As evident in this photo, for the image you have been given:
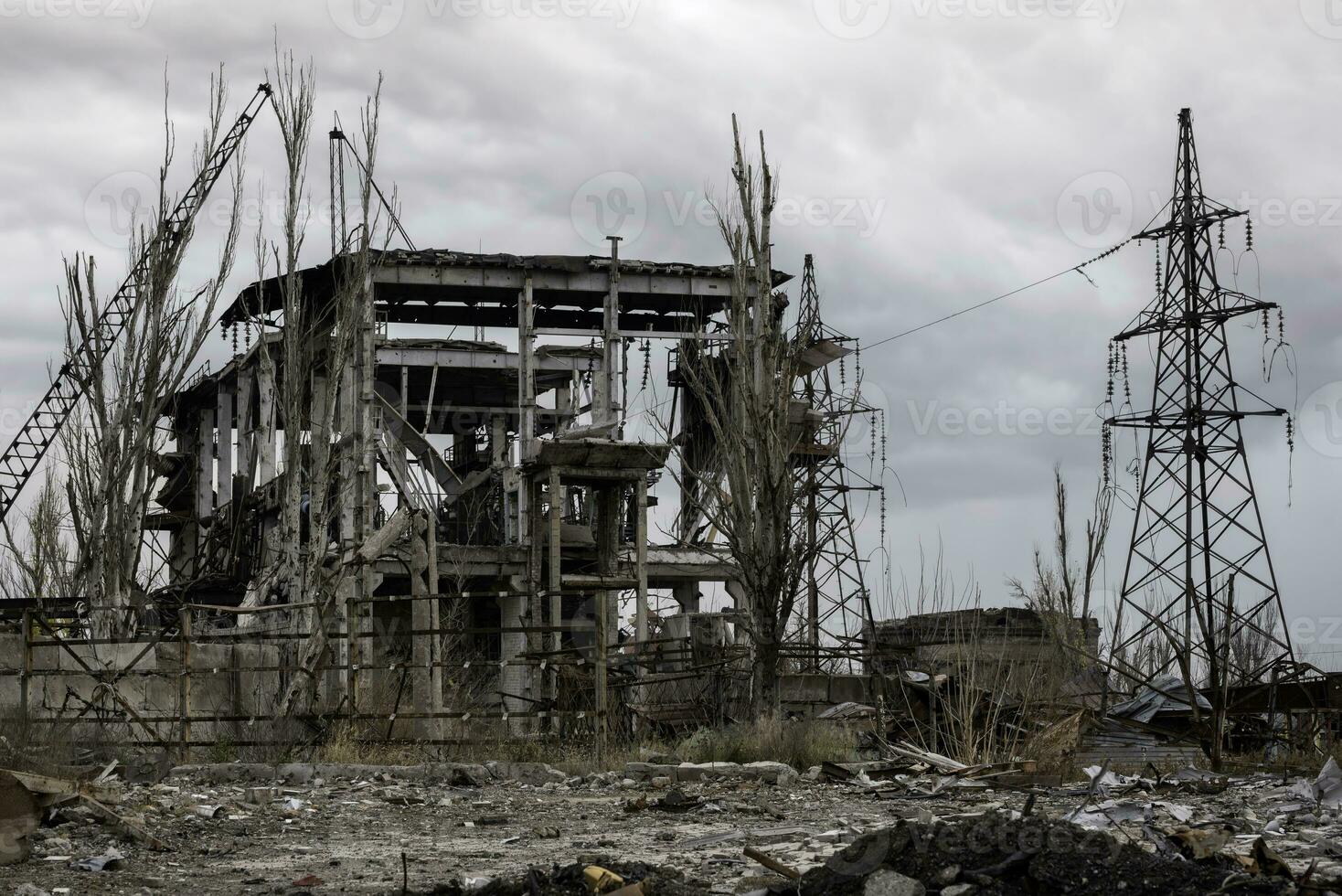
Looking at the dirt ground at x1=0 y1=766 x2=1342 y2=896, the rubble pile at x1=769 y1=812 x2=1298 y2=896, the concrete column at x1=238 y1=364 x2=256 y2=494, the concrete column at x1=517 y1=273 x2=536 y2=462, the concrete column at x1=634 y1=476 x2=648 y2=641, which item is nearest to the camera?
the rubble pile at x1=769 y1=812 x2=1298 y2=896

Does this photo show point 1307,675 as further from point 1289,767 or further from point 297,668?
point 297,668

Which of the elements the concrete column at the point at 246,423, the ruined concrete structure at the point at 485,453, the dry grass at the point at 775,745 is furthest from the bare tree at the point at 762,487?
the concrete column at the point at 246,423

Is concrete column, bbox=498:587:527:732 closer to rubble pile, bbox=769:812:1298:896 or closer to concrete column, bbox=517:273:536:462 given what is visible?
concrete column, bbox=517:273:536:462

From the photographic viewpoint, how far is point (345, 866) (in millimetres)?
9062

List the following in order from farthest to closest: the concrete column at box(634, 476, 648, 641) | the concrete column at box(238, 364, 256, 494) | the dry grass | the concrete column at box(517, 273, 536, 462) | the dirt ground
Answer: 1. the concrete column at box(238, 364, 256, 494)
2. the concrete column at box(517, 273, 536, 462)
3. the concrete column at box(634, 476, 648, 641)
4. the dry grass
5. the dirt ground

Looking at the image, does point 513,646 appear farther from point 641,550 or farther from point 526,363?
point 526,363

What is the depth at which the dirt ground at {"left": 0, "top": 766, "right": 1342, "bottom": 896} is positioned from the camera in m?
7.42

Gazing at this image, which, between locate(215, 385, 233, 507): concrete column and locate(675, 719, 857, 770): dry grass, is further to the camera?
locate(215, 385, 233, 507): concrete column

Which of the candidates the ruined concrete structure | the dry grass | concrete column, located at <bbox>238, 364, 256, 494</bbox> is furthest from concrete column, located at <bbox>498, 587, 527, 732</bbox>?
the dry grass

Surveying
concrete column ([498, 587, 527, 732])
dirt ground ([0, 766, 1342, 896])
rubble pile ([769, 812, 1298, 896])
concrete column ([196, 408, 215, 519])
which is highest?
concrete column ([196, 408, 215, 519])

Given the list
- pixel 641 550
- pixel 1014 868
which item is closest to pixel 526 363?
pixel 641 550

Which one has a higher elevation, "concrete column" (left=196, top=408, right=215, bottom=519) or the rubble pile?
"concrete column" (left=196, top=408, right=215, bottom=519)

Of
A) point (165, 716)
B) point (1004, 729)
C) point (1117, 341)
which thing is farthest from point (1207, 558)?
point (165, 716)

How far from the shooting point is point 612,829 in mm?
10914
